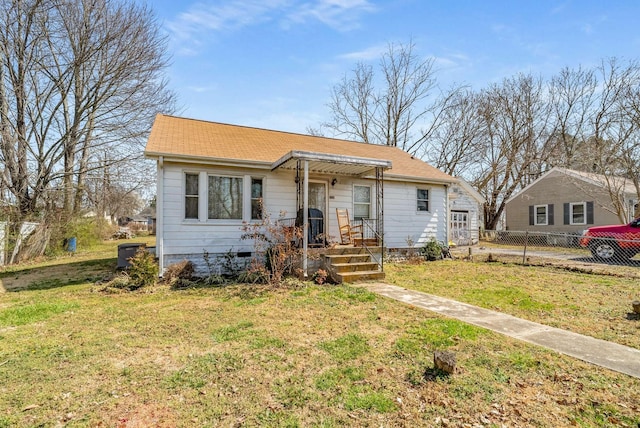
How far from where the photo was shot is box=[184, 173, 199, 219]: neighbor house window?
27.5ft

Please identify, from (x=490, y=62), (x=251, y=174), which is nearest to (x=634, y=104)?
(x=490, y=62)

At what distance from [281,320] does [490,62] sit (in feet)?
48.8

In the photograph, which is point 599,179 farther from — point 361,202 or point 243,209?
point 243,209

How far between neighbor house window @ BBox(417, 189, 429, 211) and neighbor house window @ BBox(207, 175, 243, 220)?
650 cm

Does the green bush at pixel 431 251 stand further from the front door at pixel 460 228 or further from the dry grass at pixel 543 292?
the front door at pixel 460 228

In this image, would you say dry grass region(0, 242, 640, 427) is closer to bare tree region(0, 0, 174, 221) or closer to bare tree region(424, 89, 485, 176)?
bare tree region(0, 0, 174, 221)

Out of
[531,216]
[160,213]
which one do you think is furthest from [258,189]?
[531,216]

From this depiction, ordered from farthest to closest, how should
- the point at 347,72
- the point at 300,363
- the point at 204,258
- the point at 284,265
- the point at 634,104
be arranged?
1. the point at 347,72
2. the point at 634,104
3. the point at 204,258
4. the point at 284,265
5. the point at 300,363

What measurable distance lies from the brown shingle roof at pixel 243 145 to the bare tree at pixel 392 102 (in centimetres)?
1103

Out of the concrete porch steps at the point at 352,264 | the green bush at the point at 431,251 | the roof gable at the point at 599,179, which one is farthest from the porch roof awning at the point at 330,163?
the roof gable at the point at 599,179

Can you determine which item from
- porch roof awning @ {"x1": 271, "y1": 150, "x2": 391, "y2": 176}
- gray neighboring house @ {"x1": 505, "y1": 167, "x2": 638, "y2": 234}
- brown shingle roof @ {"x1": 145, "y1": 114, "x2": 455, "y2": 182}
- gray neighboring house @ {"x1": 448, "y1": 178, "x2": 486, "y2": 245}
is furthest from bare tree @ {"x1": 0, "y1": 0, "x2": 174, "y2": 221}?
gray neighboring house @ {"x1": 505, "y1": 167, "x2": 638, "y2": 234}

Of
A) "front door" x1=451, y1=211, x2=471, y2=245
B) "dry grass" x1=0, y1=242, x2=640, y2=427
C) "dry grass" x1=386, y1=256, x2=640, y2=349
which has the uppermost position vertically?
"front door" x1=451, y1=211, x2=471, y2=245

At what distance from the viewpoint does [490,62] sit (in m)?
14.3

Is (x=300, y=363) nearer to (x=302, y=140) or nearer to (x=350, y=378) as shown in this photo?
(x=350, y=378)
